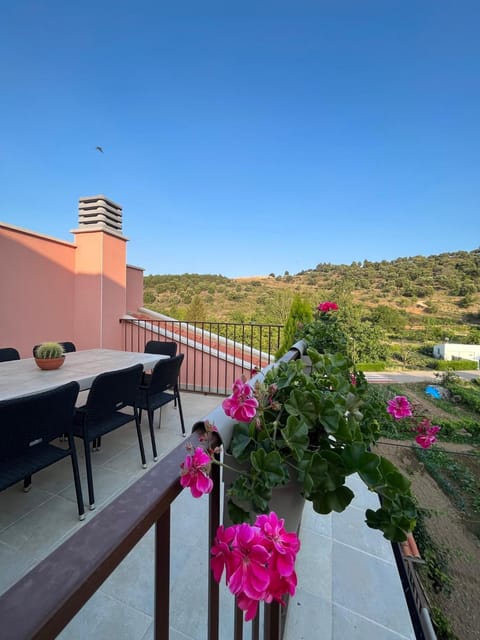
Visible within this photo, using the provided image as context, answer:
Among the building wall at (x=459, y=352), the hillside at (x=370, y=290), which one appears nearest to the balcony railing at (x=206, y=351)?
the hillside at (x=370, y=290)

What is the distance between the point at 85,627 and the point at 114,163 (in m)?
8.42

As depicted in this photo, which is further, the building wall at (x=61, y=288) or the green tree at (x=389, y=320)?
the green tree at (x=389, y=320)

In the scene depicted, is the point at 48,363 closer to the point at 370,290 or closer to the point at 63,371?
the point at 63,371

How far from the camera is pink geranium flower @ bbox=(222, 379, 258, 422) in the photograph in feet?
2.10

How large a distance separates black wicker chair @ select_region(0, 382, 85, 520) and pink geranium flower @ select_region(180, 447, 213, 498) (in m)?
1.36

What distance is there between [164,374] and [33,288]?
9.37ft

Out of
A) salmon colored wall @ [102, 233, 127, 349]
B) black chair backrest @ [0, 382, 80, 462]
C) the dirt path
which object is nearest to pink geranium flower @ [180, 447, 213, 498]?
the dirt path

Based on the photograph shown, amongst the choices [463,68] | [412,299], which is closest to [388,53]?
[463,68]

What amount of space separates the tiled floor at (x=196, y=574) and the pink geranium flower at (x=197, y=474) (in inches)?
44.1

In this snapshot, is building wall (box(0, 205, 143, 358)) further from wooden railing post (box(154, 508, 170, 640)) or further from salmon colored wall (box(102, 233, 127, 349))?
wooden railing post (box(154, 508, 170, 640))

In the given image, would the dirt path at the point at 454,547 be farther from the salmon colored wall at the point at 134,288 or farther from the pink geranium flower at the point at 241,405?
the salmon colored wall at the point at 134,288

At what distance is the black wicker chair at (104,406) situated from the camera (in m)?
1.92

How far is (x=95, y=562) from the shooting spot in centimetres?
34

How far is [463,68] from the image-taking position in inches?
286
